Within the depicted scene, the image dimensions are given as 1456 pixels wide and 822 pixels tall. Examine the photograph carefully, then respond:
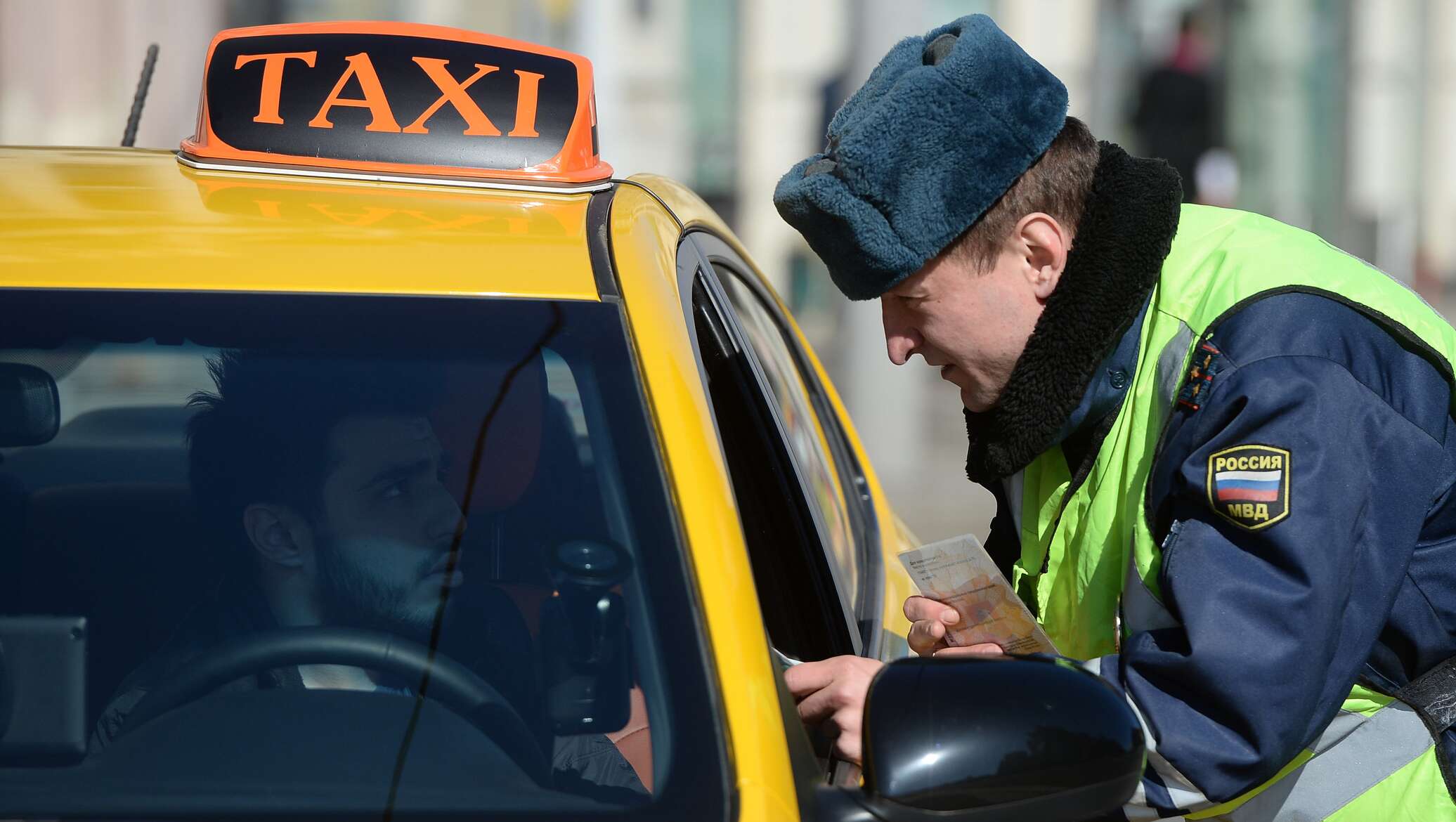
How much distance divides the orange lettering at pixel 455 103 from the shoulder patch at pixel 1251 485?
105cm

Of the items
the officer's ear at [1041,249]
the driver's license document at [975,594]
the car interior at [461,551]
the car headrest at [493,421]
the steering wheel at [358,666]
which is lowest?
the driver's license document at [975,594]

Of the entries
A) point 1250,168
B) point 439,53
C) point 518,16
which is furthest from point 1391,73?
point 439,53

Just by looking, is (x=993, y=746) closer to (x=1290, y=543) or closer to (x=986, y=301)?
(x=1290, y=543)

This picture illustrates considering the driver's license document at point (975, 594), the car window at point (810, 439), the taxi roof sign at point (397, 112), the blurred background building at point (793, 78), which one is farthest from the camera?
the blurred background building at point (793, 78)

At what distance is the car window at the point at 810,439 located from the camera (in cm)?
261

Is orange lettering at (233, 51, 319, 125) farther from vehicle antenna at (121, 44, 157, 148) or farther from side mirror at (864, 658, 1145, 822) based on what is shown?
side mirror at (864, 658, 1145, 822)

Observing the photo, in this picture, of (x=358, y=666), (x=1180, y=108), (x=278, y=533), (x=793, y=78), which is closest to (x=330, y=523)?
(x=278, y=533)

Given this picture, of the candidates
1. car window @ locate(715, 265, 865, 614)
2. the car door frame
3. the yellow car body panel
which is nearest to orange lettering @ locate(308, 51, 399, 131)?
the yellow car body panel

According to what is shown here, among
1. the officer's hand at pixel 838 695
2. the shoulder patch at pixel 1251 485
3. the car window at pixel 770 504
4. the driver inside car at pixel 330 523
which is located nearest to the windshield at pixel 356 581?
the driver inside car at pixel 330 523

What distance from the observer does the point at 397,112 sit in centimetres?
207

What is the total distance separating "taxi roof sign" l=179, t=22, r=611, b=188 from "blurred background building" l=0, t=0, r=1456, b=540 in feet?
23.1

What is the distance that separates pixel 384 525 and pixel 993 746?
0.65m

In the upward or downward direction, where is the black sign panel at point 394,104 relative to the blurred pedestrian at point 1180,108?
upward

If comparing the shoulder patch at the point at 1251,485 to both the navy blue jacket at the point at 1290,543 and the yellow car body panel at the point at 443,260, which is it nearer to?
the navy blue jacket at the point at 1290,543
